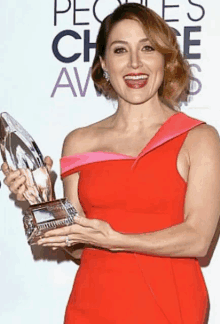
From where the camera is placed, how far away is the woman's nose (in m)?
1.88

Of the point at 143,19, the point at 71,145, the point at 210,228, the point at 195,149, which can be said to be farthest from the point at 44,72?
the point at 210,228

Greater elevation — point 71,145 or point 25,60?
point 25,60

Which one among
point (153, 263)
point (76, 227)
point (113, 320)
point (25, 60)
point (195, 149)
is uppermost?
point (25, 60)

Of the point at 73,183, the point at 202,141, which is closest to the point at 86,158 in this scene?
the point at 73,183

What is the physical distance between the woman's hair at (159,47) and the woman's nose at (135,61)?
56 mm

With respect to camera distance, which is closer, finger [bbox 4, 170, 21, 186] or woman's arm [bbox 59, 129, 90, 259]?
finger [bbox 4, 170, 21, 186]

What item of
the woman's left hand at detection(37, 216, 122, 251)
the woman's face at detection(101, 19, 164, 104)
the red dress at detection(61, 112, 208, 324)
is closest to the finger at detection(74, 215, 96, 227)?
the woman's left hand at detection(37, 216, 122, 251)

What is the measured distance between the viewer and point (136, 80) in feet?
6.25

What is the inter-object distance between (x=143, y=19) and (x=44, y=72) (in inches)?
23.1

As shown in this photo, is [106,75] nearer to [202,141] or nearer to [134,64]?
[134,64]

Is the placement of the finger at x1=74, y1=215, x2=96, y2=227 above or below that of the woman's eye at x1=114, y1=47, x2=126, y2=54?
below

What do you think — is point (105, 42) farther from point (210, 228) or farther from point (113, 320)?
point (113, 320)

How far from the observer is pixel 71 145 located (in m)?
2.06

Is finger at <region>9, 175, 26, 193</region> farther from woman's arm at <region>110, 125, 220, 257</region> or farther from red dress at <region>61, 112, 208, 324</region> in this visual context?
woman's arm at <region>110, 125, 220, 257</region>
